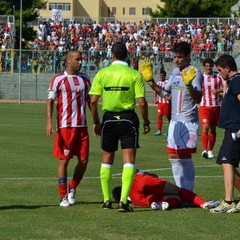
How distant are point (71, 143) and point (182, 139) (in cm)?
148

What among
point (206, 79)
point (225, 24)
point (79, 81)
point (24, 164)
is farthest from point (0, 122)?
point (225, 24)

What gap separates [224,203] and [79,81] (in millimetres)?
2481

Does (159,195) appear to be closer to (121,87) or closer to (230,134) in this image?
(230,134)

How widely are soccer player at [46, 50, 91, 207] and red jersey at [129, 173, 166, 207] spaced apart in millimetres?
736

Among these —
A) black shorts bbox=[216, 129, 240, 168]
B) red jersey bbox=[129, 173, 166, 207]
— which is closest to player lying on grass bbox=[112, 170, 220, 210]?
red jersey bbox=[129, 173, 166, 207]

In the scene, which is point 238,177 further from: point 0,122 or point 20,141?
point 0,122

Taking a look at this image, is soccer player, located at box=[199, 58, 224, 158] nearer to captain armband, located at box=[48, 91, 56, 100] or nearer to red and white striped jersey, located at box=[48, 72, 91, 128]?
red and white striped jersey, located at box=[48, 72, 91, 128]

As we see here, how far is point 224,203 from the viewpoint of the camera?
11086 mm

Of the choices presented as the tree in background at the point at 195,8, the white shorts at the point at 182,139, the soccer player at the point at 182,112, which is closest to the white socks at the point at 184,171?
the soccer player at the point at 182,112

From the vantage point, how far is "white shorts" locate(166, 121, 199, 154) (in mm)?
11906

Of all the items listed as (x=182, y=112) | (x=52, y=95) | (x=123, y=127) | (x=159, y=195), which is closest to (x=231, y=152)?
(x=159, y=195)

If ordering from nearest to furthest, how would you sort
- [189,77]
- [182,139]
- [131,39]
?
[189,77]
[182,139]
[131,39]

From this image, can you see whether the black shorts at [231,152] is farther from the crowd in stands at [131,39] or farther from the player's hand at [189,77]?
the crowd in stands at [131,39]

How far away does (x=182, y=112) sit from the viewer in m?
12.1
